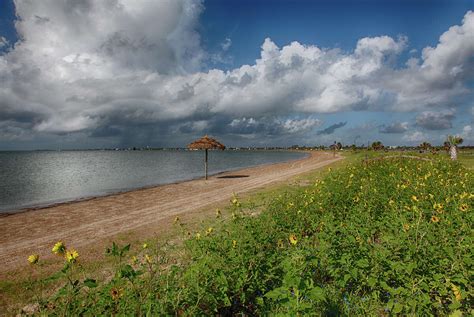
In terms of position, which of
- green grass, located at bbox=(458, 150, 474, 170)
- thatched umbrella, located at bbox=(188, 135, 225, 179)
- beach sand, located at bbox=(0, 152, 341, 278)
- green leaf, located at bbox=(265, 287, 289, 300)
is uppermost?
thatched umbrella, located at bbox=(188, 135, 225, 179)

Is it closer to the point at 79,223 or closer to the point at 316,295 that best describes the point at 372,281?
the point at 316,295

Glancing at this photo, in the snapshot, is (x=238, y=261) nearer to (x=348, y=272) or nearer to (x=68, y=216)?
(x=348, y=272)

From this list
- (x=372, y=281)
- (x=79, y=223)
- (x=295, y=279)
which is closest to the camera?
(x=295, y=279)

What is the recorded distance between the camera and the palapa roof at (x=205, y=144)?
2519 cm

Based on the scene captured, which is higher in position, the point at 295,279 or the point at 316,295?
the point at 295,279

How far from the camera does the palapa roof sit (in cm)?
2519

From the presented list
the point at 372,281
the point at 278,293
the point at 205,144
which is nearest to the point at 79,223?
the point at 278,293

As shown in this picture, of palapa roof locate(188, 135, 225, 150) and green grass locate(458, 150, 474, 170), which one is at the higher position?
palapa roof locate(188, 135, 225, 150)

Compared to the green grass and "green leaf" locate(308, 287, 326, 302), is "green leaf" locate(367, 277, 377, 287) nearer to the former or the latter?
"green leaf" locate(308, 287, 326, 302)

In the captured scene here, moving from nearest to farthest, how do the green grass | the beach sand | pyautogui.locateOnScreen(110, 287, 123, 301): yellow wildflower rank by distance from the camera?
pyautogui.locateOnScreen(110, 287, 123, 301): yellow wildflower, the beach sand, the green grass

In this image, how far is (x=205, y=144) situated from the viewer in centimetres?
2534

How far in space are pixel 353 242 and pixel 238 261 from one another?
1673 mm

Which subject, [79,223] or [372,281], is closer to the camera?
[372,281]

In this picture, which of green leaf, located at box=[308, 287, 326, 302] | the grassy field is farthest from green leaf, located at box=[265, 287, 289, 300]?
green leaf, located at box=[308, 287, 326, 302]
